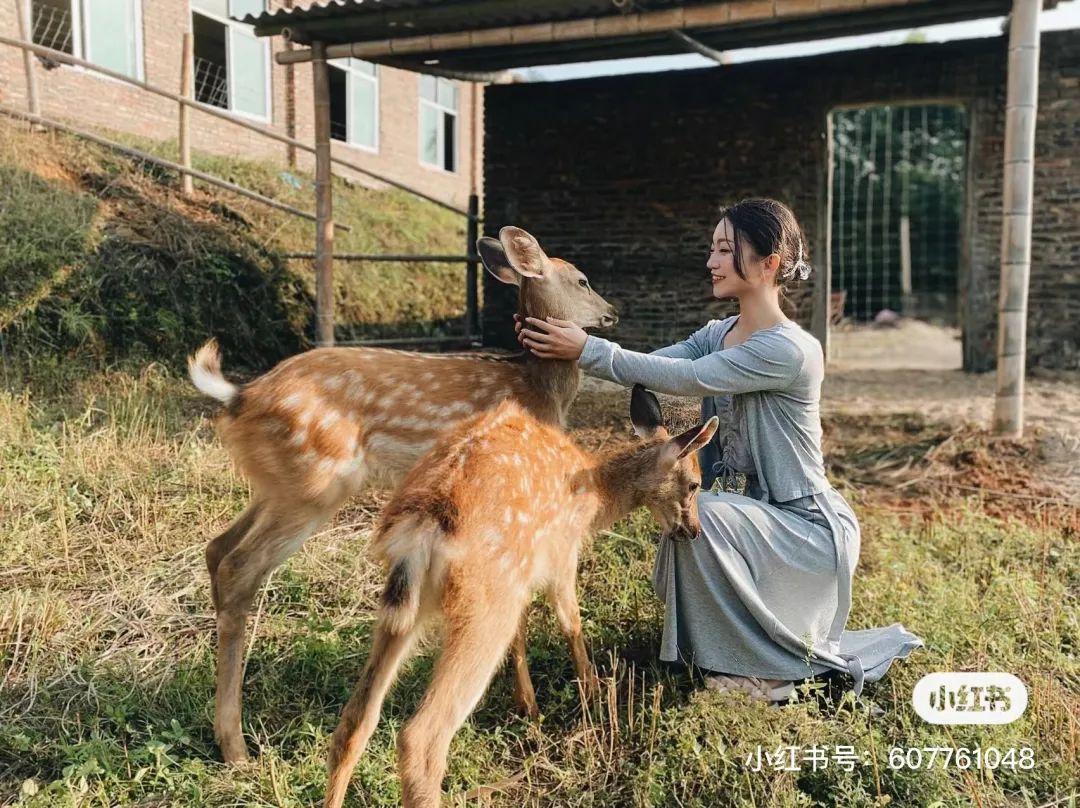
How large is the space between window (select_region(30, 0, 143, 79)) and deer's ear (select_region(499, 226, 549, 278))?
27.2 feet

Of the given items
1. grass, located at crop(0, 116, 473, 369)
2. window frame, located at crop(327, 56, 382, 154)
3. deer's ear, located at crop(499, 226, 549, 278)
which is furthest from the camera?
window frame, located at crop(327, 56, 382, 154)

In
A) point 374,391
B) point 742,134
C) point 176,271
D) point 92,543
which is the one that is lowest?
point 92,543

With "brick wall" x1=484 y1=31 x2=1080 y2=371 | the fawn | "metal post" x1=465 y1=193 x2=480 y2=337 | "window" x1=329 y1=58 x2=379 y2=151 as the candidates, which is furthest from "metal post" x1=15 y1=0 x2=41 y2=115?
the fawn

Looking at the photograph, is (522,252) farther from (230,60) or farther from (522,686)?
(230,60)

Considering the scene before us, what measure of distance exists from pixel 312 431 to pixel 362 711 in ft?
3.85

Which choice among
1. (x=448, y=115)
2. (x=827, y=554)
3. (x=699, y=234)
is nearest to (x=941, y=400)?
(x=699, y=234)

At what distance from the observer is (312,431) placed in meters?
3.37

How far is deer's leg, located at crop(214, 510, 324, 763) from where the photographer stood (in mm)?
3059

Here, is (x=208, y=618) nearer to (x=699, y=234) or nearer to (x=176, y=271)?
(x=176, y=271)

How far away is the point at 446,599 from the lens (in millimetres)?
2525

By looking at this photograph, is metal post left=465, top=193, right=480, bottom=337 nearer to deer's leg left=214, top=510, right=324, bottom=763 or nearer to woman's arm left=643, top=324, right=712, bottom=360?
woman's arm left=643, top=324, right=712, bottom=360

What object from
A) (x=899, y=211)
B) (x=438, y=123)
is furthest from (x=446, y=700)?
(x=899, y=211)

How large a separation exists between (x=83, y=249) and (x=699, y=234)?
570cm

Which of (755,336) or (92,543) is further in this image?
(92,543)
